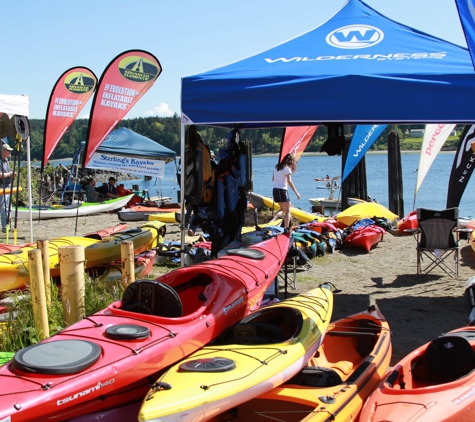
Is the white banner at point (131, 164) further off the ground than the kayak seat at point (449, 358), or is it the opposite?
the white banner at point (131, 164)

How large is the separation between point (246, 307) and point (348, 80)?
224 centimetres

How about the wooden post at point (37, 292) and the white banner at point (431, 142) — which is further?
the white banner at point (431, 142)

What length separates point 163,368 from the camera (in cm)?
375

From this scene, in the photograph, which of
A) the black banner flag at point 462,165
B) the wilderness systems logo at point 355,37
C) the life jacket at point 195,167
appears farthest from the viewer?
the black banner flag at point 462,165

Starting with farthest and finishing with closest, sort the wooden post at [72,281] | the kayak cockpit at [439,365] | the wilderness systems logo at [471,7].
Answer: the wooden post at [72,281] < the wilderness systems logo at [471,7] < the kayak cockpit at [439,365]

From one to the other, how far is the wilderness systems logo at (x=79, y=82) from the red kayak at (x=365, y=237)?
5.78 meters

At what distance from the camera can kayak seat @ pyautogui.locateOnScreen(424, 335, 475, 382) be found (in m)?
3.63

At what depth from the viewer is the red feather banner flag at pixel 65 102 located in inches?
404

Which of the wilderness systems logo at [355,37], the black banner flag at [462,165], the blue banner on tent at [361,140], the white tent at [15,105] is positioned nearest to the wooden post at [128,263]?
the wilderness systems logo at [355,37]

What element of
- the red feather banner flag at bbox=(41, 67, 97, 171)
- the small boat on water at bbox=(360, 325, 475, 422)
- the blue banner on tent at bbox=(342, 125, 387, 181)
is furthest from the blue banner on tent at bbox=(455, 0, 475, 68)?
the red feather banner flag at bbox=(41, 67, 97, 171)

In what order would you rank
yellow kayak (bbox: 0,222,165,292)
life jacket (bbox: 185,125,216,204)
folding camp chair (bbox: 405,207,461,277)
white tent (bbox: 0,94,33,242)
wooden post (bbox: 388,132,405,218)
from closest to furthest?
yellow kayak (bbox: 0,222,165,292)
life jacket (bbox: 185,125,216,204)
folding camp chair (bbox: 405,207,461,277)
white tent (bbox: 0,94,33,242)
wooden post (bbox: 388,132,405,218)

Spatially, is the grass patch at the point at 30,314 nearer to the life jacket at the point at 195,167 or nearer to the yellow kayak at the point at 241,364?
the yellow kayak at the point at 241,364

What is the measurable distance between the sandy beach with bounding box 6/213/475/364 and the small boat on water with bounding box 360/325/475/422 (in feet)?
2.71

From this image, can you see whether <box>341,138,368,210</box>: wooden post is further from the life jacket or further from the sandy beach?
the life jacket
